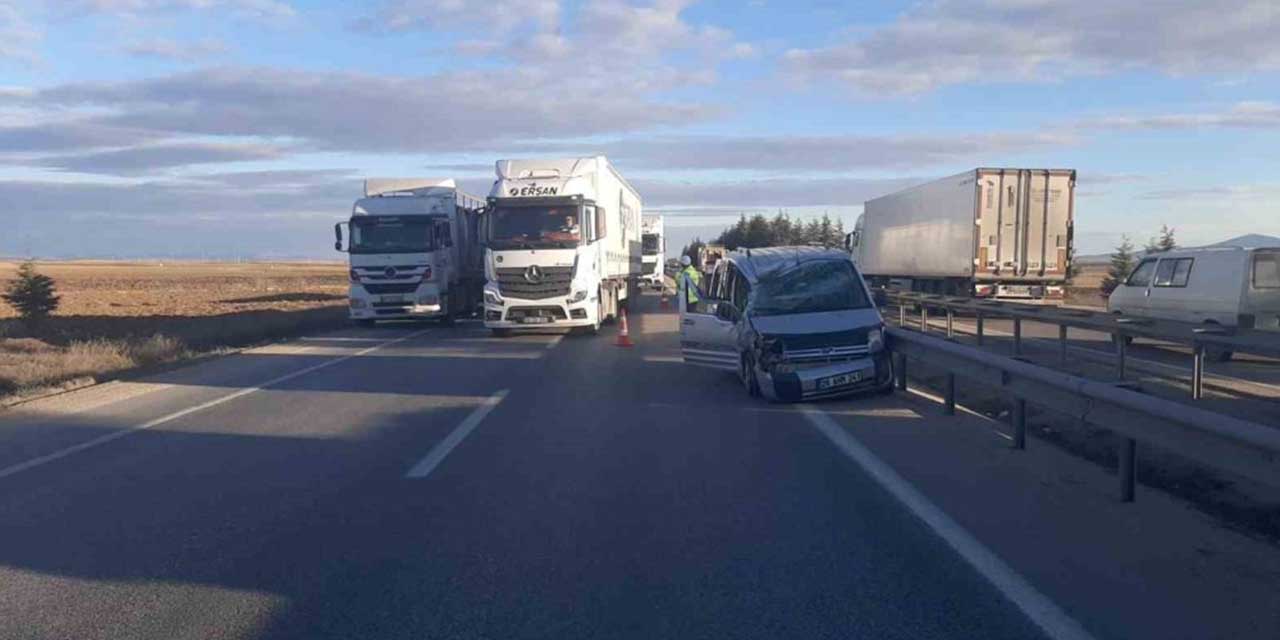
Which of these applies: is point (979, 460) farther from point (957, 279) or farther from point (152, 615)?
point (957, 279)

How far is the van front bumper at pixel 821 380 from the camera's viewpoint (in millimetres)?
13844

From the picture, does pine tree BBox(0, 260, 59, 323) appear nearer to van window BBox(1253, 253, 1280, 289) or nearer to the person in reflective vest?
the person in reflective vest

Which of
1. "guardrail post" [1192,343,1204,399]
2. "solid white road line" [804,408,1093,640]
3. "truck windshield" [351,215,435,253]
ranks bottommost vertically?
"solid white road line" [804,408,1093,640]

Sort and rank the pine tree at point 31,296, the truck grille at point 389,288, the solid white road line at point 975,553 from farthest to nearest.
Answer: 1. the pine tree at point 31,296
2. the truck grille at point 389,288
3. the solid white road line at point 975,553

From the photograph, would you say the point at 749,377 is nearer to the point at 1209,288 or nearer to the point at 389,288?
the point at 1209,288

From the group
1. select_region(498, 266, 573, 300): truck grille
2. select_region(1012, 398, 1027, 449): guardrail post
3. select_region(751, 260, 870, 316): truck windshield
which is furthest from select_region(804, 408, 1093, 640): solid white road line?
select_region(498, 266, 573, 300): truck grille

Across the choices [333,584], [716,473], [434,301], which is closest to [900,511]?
[716,473]

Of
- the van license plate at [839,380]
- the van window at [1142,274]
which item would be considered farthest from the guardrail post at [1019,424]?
the van window at [1142,274]

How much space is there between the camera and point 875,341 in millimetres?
14398

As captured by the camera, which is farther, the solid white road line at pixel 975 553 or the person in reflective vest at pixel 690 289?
the person in reflective vest at pixel 690 289

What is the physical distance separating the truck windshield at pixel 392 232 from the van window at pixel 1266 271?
18887 millimetres

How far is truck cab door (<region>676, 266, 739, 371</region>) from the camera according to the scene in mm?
16109

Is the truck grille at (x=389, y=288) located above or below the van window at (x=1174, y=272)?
below

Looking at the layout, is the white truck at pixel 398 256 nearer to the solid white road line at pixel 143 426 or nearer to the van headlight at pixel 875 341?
the solid white road line at pixel 143 426
